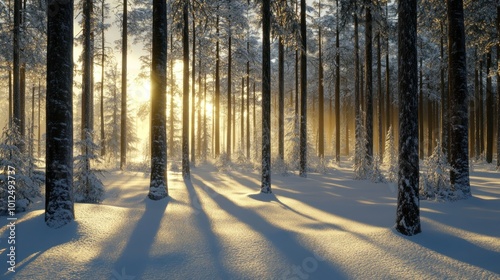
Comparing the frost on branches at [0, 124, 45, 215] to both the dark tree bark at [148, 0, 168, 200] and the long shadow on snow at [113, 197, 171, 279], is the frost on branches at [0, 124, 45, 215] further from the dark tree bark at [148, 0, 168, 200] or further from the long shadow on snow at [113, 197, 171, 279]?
the long shadow on snow at [113, 197, 171, 279]

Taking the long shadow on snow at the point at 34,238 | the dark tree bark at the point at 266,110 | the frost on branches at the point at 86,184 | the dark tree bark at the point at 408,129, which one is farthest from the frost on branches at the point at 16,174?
the dark tree bark at the point at 408,129

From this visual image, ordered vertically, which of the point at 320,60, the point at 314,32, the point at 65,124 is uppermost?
the point at 314,32

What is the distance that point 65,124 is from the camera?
500 cm

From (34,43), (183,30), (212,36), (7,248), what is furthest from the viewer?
(212,36)

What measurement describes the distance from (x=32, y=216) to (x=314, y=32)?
77.6 feet

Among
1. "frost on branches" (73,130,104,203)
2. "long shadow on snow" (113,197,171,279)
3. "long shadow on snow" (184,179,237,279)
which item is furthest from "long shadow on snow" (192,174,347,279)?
"frost on branches" (73,130,104,203)

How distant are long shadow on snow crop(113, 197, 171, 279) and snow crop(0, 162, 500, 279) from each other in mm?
14

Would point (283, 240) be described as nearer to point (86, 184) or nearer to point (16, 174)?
point (86, 184)

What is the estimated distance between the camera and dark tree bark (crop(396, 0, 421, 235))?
4516mm

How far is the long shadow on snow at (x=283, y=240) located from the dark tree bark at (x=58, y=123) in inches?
127

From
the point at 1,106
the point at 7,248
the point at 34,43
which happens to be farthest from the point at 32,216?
the point at 1,106

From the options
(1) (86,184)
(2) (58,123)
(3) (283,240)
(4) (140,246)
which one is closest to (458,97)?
(3) (283,240)

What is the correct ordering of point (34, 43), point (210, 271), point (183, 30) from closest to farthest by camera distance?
point (210, 271) → point (183, 30) → point (34, 43)

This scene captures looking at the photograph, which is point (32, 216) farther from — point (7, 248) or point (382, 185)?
point (382, 185)
